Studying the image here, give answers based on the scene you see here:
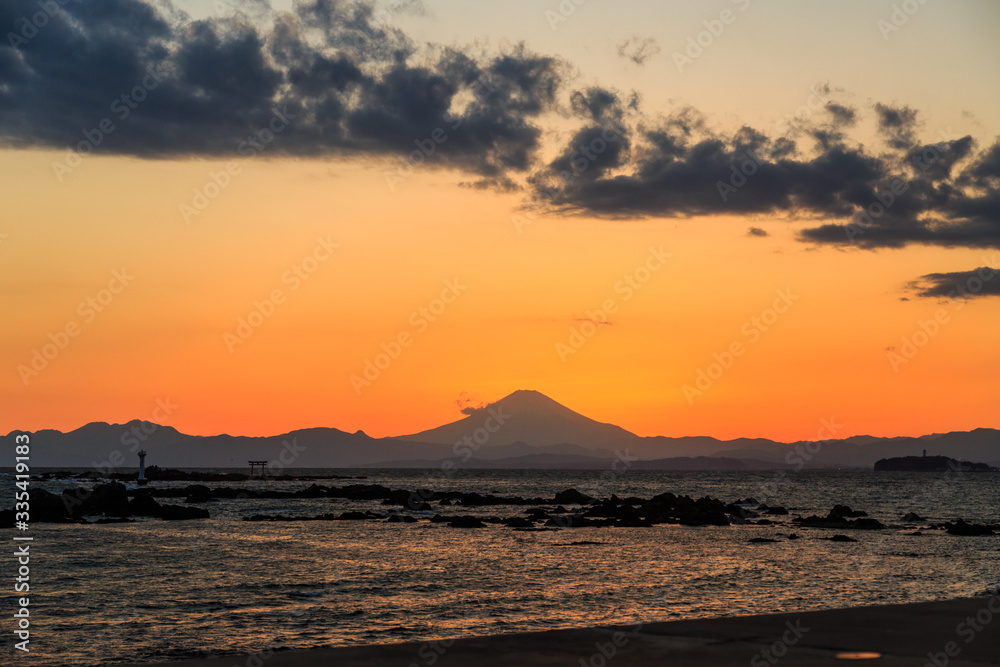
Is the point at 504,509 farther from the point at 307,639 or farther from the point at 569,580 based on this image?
the point at 307,639

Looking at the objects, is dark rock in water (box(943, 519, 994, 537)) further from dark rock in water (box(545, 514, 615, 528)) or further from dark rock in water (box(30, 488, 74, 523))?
dark rock in water (box(30, 488, 74, 523))

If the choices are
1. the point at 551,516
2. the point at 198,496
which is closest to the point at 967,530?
the point at 551,516

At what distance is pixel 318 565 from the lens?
33156 mm

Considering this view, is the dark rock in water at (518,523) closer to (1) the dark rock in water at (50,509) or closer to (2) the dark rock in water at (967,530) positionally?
(2) the dark rock in water at (967,530)

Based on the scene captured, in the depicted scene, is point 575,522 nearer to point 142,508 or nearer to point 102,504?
point 142,508

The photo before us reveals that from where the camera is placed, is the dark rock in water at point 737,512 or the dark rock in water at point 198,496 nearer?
the dark rock in water at point 737,512

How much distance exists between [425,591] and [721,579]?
1043 cm

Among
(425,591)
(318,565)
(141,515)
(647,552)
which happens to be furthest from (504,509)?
(425,591)

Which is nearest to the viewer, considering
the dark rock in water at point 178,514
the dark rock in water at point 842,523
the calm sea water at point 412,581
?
the calm sea water at point 412,581

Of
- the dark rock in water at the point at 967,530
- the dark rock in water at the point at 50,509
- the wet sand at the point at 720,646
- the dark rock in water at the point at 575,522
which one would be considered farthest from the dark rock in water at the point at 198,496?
the wet sand at the point at 720,646

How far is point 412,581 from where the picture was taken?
93.3 ft

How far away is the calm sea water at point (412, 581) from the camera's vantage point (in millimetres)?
19250

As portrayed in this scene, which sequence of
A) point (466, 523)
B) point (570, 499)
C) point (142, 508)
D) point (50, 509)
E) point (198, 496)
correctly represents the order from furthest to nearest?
point (198, 496) < point (570, 499) < point (142, 508) < point (50, 509) < point (466, 523)

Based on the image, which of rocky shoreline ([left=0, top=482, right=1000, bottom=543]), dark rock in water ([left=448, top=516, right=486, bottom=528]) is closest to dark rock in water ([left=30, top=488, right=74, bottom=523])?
rocky shoreline ([left=0, top=482, right=1000, bottom=543])
